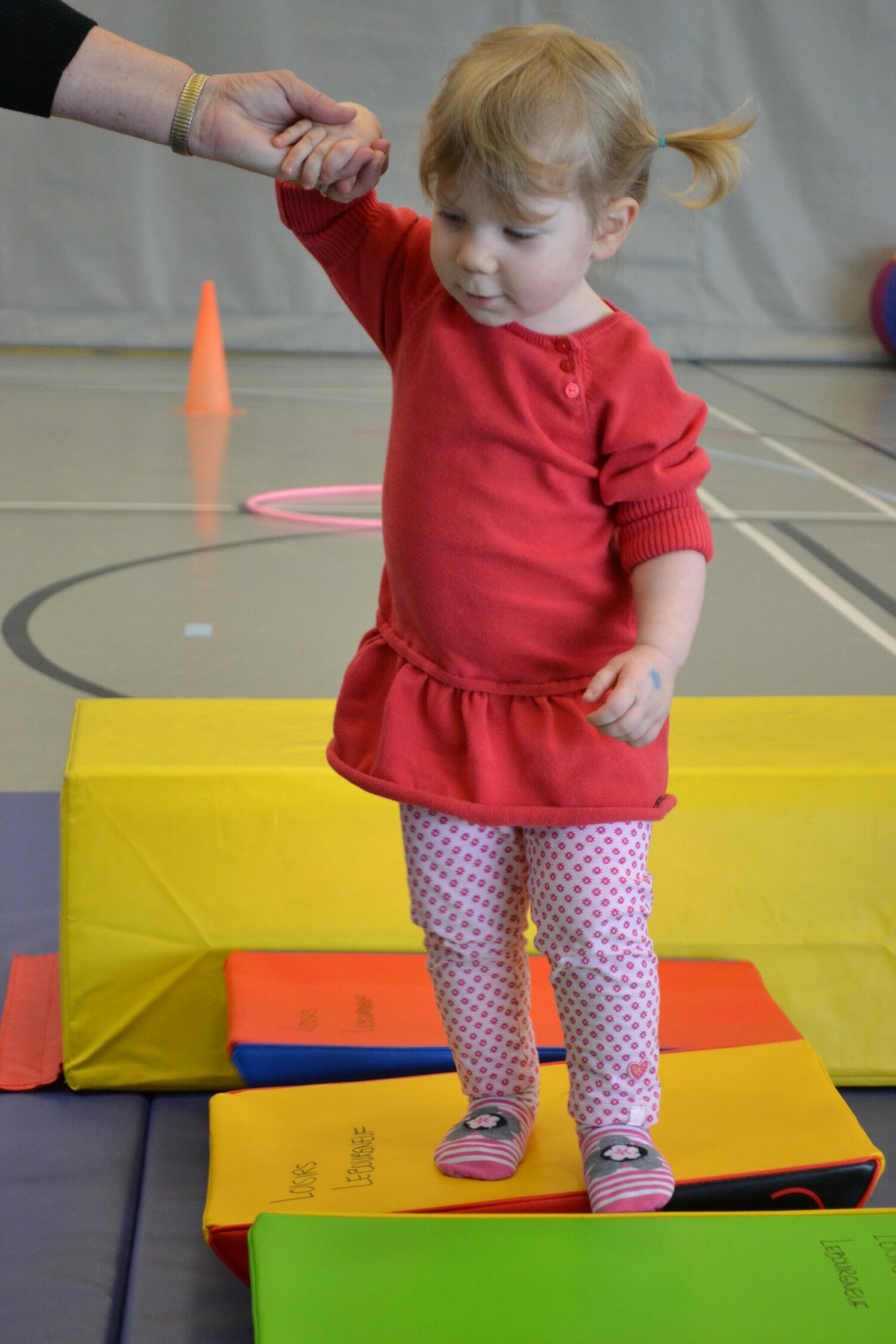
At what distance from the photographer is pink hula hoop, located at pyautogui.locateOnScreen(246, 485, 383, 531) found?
12.3 ft

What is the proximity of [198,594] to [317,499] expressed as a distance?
39.8 inches

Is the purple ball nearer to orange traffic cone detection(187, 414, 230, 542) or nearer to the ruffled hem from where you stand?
orange traffic cone detection(187, 414, 230, 542)

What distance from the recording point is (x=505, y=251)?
0.98m

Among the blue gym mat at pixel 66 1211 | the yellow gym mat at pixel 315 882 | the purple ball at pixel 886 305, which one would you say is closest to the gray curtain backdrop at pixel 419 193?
the purple ball at pixel 886 305

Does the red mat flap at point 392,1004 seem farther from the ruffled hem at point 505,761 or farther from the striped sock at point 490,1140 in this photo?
the ruffled hem at point 505,761

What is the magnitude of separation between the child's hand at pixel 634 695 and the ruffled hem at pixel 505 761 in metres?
0.10

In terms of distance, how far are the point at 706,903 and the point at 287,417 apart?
416 cm

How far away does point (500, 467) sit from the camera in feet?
3.47

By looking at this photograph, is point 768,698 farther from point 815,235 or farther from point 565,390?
point 815,235

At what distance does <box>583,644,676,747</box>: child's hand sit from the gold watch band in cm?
60

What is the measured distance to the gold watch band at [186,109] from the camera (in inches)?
46.7

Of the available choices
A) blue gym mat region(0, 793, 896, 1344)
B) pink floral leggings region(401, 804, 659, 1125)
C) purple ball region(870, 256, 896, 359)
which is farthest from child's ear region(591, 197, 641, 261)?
purple ball region(870, 256, 896, 359)

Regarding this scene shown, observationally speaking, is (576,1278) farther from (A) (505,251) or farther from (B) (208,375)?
(B) (208,375)

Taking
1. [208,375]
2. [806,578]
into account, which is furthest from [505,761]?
[208,375]
